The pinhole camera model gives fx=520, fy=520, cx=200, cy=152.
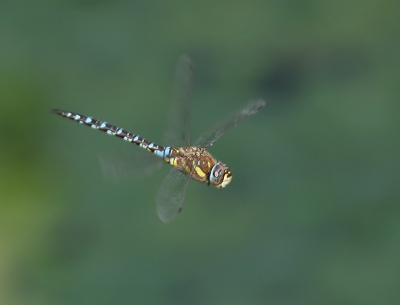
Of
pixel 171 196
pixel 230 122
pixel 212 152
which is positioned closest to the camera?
pixel 171 196

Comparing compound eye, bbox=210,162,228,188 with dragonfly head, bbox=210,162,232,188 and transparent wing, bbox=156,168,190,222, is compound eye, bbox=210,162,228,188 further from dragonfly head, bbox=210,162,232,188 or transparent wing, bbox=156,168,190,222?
transparent wing, bbox=156,168,190,222

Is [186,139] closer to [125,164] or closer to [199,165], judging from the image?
[199,165]

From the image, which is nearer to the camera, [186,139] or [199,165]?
[199,165]

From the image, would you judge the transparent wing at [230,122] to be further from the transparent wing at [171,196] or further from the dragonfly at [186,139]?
the transparent wing at [171,196]

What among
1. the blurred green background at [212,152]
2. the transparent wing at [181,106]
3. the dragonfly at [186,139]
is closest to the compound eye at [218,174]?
the dragonfly at [186,139]

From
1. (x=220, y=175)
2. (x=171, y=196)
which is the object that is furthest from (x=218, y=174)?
(x=171, y=196)

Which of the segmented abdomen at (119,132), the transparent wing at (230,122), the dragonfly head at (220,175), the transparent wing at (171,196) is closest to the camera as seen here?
the transparent wing at (171,196)

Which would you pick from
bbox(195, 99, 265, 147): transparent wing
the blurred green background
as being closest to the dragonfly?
bbox(195, 99, 265, 147): transparent wing
